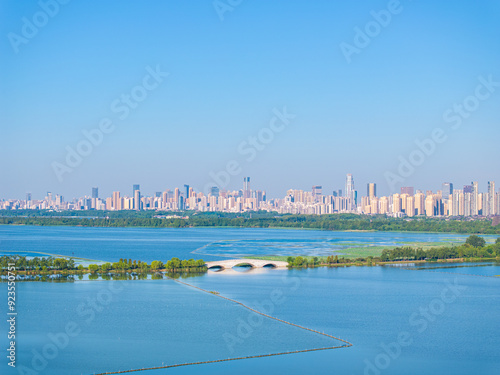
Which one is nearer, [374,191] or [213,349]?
[213,349]

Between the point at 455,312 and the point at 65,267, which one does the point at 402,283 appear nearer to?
the point at 455,312

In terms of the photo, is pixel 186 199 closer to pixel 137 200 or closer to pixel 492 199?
pixel 137 200

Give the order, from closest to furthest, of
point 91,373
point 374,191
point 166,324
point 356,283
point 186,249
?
point 91,373, point 166,324, point 356,283, point 186,249, point 374,191

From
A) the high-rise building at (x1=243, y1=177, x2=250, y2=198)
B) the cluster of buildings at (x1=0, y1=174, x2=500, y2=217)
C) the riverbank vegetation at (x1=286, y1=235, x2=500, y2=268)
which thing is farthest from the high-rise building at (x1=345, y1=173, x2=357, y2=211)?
the riverbank vegetation at (x1=286, y1=235, x2=500, y2=268)

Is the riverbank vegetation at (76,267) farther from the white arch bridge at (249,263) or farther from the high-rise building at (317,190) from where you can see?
the high-rise building at (317,190)

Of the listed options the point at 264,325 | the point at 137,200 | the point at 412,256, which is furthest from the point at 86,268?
the point at 137,200

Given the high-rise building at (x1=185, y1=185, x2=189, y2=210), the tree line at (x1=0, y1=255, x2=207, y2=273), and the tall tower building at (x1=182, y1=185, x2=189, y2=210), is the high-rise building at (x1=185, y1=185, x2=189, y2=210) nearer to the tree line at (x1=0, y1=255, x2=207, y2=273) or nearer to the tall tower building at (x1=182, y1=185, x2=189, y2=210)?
the tall tower building at (x1=182, y1=185, x2=189, y2=210)

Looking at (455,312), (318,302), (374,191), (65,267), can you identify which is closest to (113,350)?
(318,302)
